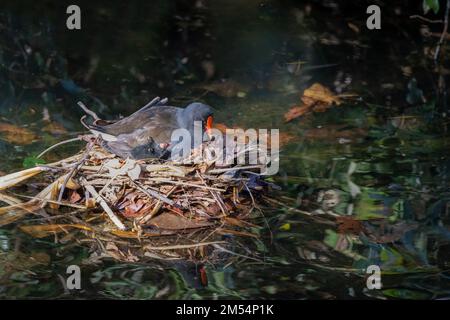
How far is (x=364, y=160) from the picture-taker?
527 cm

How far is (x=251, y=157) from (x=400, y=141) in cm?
133

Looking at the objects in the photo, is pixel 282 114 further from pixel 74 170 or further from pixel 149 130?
pixel 74 170

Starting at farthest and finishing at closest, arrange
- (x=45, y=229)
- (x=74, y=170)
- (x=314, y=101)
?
(x=314, y=101) → (x=74, y=170) → (x=45, y=229)

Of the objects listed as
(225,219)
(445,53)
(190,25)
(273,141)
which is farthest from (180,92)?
(445,53)

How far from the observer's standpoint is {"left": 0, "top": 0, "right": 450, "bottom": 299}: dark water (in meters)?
3.89

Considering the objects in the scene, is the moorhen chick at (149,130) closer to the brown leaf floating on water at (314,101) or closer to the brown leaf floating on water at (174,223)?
the brown leaf floating on water at (174,223)

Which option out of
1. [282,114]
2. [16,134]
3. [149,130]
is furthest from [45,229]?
[282,114]

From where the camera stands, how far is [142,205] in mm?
4406

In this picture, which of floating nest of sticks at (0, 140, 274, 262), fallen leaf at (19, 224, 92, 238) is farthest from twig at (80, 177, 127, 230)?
fallen leaf at (19, 224, 92, 238)

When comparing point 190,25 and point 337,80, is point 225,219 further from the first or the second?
point 190,25

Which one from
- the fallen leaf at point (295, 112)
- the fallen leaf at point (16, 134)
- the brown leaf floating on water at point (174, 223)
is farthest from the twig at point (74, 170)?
the fallen leaf at point (295, 112)

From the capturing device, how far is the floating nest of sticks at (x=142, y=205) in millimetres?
4223

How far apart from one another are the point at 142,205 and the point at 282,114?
1850 millimetres

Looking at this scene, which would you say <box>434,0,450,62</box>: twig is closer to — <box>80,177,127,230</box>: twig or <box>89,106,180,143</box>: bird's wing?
<box>89,106,180,143</box>: bird's wing
